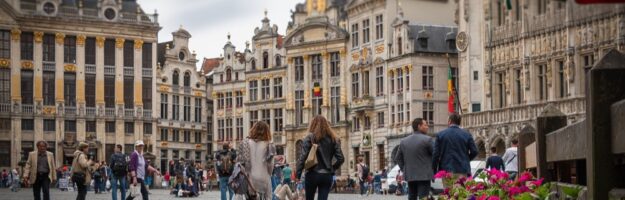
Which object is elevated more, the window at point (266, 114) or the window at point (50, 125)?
the window at point (266, 114)

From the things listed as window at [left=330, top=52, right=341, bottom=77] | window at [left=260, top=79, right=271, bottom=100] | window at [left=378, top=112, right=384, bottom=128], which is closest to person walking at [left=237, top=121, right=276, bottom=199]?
window at [left=378, top=112, right=384, bottom=128]

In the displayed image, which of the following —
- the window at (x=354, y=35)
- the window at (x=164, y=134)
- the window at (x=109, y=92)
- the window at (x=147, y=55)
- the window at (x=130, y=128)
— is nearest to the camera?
the window at (x=354, y=35)

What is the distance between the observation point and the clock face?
62.2 meters

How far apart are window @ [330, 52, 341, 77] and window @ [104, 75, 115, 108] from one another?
1488cm

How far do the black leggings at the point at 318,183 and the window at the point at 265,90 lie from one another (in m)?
68.7

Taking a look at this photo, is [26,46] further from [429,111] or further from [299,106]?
[429,111]

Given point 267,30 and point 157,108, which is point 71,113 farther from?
point 267,30

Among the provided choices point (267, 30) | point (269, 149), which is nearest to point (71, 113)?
point (267, 30)

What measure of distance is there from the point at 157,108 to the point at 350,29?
16319 mm

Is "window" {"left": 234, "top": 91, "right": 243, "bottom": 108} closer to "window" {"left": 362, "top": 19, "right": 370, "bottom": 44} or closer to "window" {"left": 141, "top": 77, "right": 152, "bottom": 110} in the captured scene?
"window" {"left": 141, "top": 77, "right": 152, "bottom": 110}

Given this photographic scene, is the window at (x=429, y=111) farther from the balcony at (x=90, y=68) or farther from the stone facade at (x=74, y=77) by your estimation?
the balcony at (x=90, y=68)

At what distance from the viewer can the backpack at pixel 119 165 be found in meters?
27.4

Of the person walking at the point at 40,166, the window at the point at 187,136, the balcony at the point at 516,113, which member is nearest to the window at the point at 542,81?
the balcony at the point at 516,113

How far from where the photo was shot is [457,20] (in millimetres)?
63594
